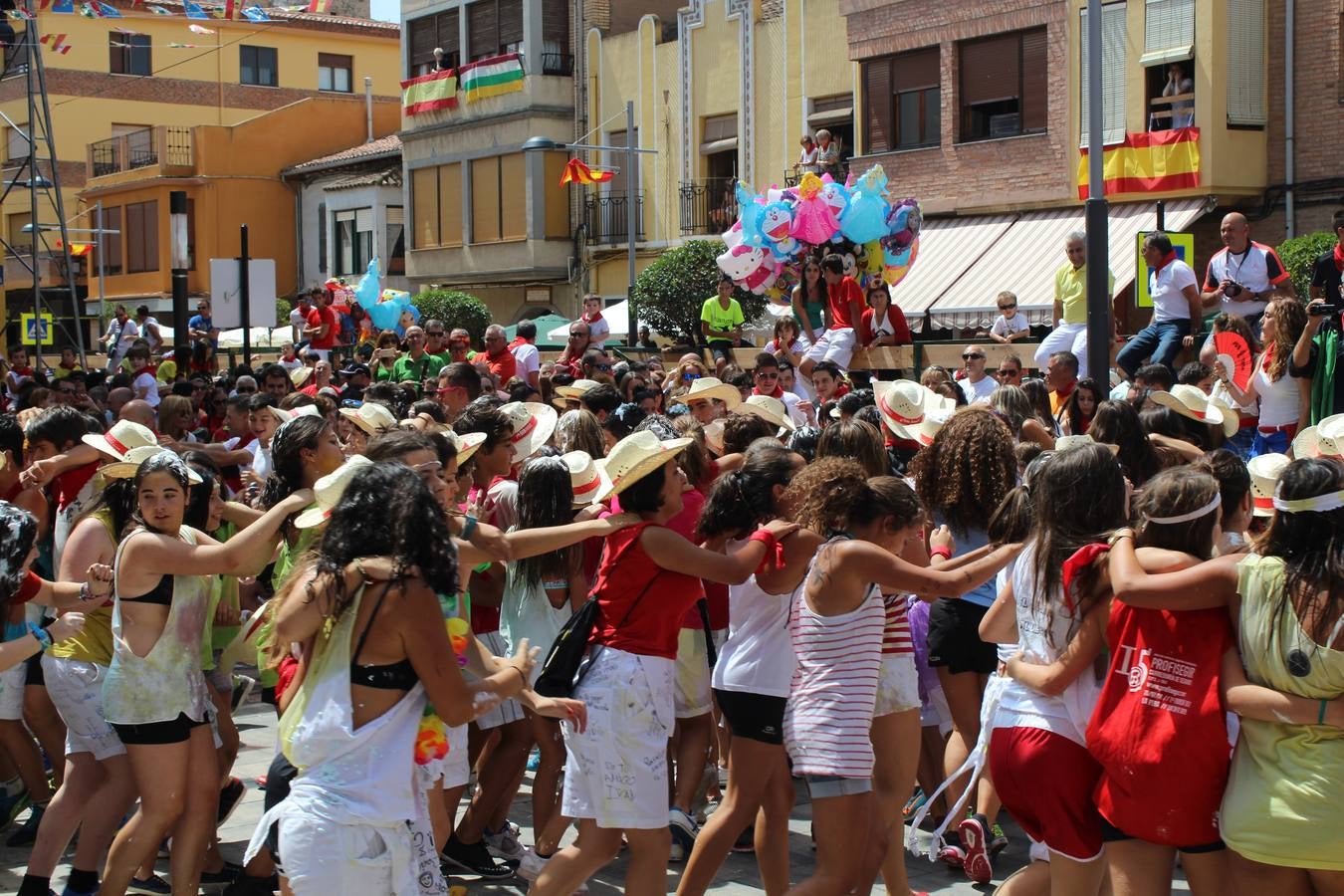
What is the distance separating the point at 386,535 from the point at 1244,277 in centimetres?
902

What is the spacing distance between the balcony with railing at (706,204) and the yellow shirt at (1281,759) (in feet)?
88.8

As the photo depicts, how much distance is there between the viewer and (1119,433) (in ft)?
21.9

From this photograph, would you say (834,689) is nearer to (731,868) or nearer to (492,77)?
(731,868)

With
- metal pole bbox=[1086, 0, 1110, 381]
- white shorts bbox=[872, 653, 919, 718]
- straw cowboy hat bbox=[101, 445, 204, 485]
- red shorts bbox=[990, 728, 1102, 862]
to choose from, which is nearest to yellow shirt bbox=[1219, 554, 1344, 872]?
red shorts bbox=[990, 728, 1102, 862]

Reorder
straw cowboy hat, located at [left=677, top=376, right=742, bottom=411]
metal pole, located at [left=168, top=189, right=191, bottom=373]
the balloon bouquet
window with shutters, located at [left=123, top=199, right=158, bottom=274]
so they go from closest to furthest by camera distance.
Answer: straw cowboy hat, located at [left=677, top=376, right=742, bottom=411]
the balloon bouquet
metal pole, located at [left=168, top=189, right=191, bottom=373]
window with shutters, located at [left=123, top=199, right=158, bottom=274]

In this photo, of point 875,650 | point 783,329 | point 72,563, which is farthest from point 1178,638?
point 783,329

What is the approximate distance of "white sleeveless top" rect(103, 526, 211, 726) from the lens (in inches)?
Result: 208

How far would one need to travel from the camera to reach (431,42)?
126 feet

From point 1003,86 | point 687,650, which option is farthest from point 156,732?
point 1003,86

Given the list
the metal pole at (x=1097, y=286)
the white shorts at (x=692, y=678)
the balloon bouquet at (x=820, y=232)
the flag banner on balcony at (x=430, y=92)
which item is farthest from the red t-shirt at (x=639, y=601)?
the flag banner on balcony at (x=430, y=92)

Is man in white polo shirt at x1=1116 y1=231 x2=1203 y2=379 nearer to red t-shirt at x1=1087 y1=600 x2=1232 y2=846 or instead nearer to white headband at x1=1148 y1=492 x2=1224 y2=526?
white headband at x1=1148 y1=492 x2=1224 y2=526

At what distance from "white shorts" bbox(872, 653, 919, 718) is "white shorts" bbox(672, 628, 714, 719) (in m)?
1.07

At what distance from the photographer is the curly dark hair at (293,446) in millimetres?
5594

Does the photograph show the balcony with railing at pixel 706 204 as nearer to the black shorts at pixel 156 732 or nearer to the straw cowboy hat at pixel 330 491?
the black shorts at pixel 156 732
